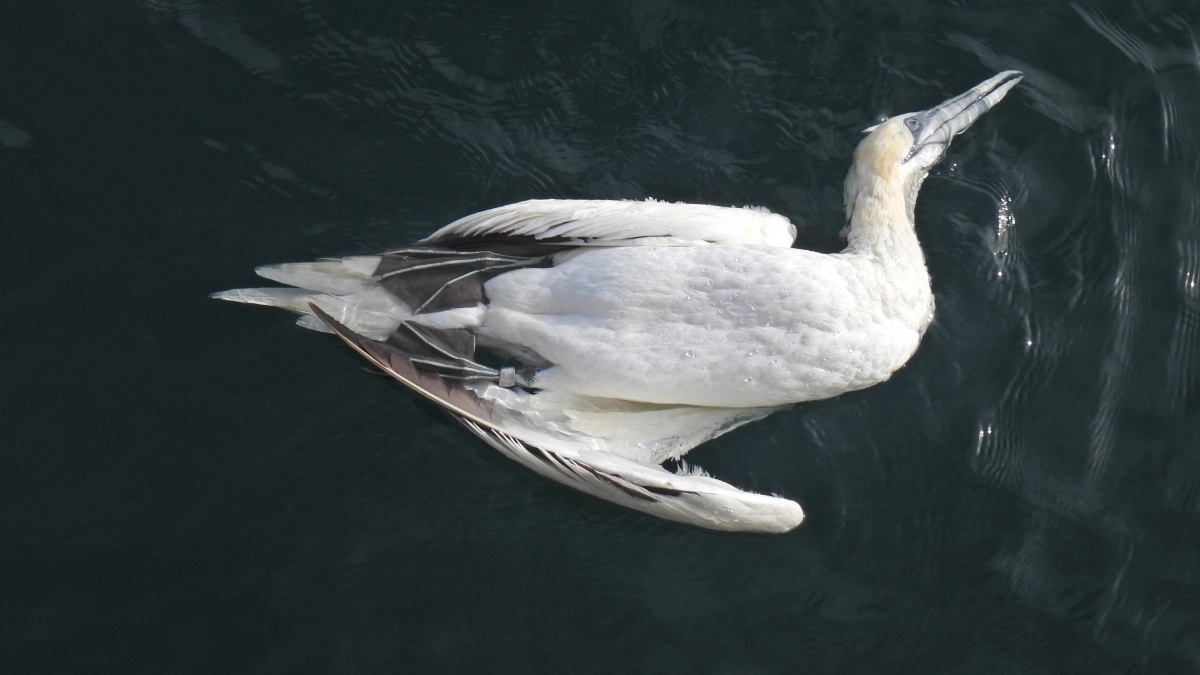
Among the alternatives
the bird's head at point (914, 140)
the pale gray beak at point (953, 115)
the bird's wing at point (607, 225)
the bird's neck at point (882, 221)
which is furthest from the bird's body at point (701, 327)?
the pale gray beak at point (953, 115)

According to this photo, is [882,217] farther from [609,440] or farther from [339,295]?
[339,295]

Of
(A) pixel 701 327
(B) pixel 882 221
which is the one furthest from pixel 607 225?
(B) pixel 882 221

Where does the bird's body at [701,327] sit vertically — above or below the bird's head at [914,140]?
below

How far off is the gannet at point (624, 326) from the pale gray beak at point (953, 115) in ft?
2.62

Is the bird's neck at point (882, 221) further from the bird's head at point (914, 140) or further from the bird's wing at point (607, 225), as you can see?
the bird's wing at point (607, 225)

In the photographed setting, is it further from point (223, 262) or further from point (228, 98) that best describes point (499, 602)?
point (228, 98)

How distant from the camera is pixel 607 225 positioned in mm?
4695

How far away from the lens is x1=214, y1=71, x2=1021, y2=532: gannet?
443 cm

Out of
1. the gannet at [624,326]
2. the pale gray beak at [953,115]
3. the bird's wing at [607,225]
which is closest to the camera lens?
the gannet at [624,326]

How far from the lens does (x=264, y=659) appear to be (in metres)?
4.43

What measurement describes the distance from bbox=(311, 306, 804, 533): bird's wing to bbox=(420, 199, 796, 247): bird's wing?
2.29 feet

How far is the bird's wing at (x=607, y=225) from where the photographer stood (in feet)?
15.4

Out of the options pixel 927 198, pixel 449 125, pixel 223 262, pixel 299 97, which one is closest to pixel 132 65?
pixel 299 97

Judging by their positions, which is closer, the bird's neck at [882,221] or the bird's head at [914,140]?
the bird's neck at [882,221]
